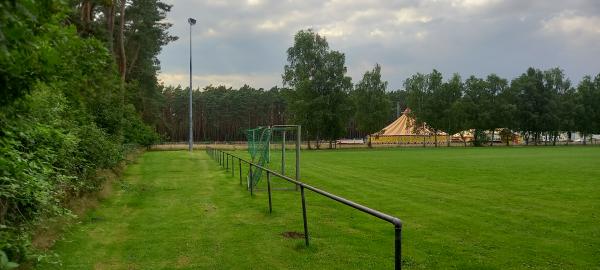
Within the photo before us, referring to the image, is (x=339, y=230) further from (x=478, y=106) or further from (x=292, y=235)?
(x=478, y=106)

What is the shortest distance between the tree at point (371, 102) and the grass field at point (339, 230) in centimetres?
5334

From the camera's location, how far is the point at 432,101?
7544 centimetres

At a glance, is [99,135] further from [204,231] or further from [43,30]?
[43,30]

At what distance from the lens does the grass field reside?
22.9 ft

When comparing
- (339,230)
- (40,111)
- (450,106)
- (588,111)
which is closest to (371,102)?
(450,106)

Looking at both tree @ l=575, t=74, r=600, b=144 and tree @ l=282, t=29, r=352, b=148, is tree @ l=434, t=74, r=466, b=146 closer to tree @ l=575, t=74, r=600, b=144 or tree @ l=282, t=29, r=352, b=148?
tree @ l=282, t=29, r=352, b=148

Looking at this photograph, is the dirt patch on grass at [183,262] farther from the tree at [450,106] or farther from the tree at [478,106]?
the tree at [478,106]

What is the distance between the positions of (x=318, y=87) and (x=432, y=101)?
19984mm

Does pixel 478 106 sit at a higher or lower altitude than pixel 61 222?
higher

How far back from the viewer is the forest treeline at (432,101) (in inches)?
2515

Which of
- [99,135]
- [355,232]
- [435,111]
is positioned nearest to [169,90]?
[435,111]

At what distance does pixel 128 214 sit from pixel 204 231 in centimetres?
252

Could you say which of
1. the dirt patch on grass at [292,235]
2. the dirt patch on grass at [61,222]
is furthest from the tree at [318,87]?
the dirt patch on grass at [292,235]

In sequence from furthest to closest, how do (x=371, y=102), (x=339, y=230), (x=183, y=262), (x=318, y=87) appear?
1. (x=371, y=102)
2. (x=318, y=87)
3. (x=339, y=230)
4. (x=183, y=262)
